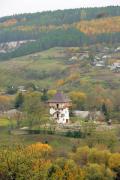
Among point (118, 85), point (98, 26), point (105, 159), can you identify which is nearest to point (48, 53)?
point (98, 26)

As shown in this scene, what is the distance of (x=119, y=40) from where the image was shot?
555 ft

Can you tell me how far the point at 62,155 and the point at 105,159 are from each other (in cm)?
644

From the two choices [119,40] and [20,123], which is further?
[119,40]

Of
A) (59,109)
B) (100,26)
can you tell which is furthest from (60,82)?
(100,26)

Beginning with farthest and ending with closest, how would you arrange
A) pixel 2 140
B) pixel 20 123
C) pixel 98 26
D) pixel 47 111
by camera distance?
pixel 98 26, pixel 47 111, pixel 20 123, pixel 2 140

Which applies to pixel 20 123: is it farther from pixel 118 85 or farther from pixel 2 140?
pixel 118 85

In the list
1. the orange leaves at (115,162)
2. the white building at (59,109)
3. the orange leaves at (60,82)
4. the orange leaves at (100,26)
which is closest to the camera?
the orange leaves at (115,162)

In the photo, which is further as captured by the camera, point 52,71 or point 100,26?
point 100,26

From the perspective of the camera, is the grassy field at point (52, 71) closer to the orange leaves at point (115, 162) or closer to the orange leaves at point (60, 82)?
the orange leaves at point (60, 82)

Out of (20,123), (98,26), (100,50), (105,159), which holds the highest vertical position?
(98,26)

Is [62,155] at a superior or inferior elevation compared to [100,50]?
inferior

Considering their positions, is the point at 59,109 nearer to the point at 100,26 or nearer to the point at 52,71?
the point at 52,71

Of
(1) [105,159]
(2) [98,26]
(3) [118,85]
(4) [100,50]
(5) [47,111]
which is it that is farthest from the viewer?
(2) [98,26]

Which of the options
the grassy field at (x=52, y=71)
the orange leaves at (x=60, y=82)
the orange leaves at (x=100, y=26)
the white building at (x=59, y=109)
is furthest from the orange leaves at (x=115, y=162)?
the orange leaves at (x=100, y=26)
